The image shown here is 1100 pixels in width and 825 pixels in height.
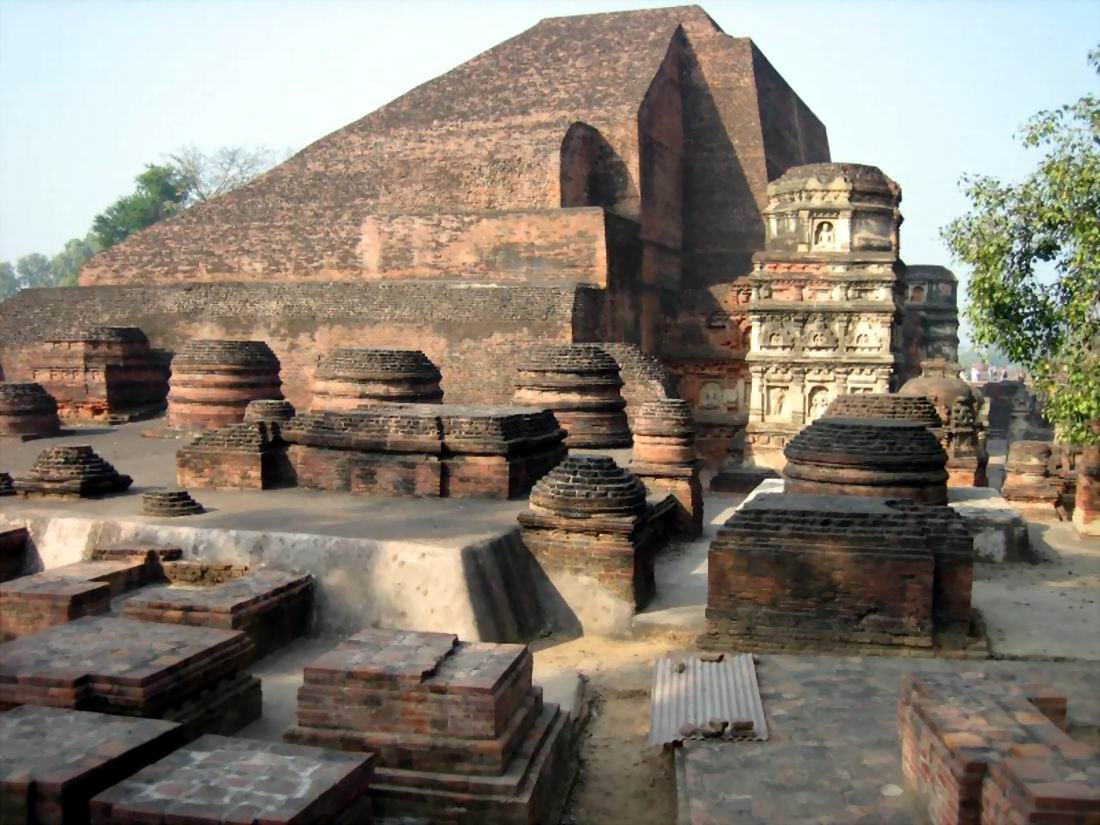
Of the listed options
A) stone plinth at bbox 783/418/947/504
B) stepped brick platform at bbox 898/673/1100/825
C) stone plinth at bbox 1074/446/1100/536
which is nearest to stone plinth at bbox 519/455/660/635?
stone plinth at bbox 783/418/947/504

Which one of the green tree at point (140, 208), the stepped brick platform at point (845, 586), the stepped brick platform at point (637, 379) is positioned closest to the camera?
the stepped brick platform at point (845, 586)

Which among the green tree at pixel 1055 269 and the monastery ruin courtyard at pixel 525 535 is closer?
the monastery ruin courtyard at pixel 525 535

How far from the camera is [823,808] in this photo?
4.18m

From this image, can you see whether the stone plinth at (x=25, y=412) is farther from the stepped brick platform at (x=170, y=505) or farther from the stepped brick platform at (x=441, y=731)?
the stepped brick platform at (x=441, y=731)

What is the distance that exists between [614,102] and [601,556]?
1592 cm

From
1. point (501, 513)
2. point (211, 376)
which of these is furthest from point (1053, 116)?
point (211, 376)

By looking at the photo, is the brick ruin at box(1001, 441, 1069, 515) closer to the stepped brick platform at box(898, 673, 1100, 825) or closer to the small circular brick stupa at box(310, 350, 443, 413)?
the small circular brick stupa at box(310, 350, 443, 413)

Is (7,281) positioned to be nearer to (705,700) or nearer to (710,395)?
(710,395)

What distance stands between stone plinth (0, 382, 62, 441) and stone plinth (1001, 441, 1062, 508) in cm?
1269

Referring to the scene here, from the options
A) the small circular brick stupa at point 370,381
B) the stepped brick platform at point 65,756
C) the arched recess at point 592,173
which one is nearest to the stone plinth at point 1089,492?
the small circular brick stupa at point 370,381

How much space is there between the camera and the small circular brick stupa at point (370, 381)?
12039 mm

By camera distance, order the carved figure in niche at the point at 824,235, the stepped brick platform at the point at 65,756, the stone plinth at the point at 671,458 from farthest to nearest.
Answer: the carved figure in niche at the point at 824,235 → the stone plinth at the point at 671,458 → the stepped brick platform at the point at 65,756

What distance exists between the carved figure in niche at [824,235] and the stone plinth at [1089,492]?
6.33 meters

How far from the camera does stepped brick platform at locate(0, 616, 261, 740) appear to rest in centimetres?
459
